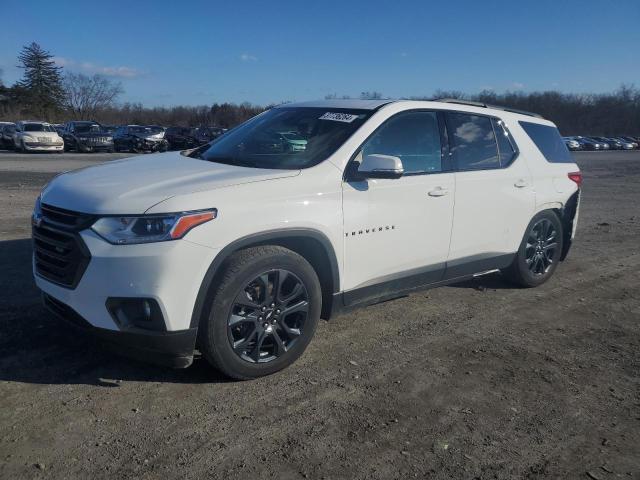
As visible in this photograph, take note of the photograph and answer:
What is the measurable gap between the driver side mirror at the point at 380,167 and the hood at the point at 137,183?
500mm

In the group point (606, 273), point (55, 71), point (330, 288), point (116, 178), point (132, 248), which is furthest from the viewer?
point (55, 71)

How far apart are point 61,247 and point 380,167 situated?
82.8 inches

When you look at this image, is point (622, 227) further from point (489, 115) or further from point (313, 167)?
point (313, 167)

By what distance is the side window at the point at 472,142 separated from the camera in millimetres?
4809

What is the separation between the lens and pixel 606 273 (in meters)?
6.65

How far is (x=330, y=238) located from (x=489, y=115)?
97.2 inches

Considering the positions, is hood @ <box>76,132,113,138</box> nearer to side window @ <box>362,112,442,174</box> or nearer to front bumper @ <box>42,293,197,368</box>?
side window @ <box>362,112,442,174</box>

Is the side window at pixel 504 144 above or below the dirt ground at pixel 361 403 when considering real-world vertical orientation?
above

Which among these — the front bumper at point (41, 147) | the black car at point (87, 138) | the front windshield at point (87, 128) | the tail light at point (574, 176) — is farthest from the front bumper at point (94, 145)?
the tail light at point (574, 176)

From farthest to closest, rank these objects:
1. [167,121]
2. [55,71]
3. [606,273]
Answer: [167,121]
[55,71]
[606,273]

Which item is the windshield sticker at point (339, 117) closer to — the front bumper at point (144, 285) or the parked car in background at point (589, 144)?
the front bumper at point (144, 285)

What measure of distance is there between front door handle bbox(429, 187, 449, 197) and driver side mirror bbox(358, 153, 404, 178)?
619 mm

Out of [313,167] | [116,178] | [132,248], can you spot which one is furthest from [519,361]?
[116,178]

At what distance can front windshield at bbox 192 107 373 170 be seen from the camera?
13.3 ft
